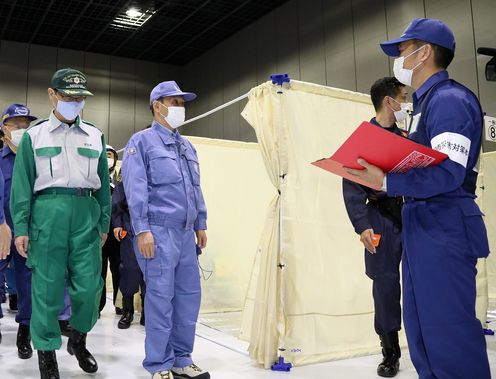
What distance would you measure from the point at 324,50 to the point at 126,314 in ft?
16.2

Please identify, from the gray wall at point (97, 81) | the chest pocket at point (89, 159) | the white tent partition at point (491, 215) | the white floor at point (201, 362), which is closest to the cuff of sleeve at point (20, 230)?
the chest pocket at point (89, 159)

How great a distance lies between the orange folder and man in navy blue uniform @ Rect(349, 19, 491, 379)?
23 millimetres

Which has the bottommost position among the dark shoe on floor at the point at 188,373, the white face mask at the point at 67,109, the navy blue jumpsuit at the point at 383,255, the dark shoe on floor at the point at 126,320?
the dark shoe on floor at the point at 188,373

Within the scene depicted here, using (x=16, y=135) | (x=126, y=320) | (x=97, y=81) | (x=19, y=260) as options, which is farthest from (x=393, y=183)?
(x=97, y=81)

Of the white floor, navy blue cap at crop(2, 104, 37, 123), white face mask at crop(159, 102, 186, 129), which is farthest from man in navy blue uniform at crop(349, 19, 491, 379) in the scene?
navy blue cap at crop(2, 104, 37, 123)

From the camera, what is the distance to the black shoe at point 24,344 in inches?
110

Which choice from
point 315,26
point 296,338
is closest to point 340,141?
point 296,338

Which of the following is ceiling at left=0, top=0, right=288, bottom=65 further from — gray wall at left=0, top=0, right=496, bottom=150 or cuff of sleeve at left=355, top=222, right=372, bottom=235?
cuff of sleeve at left=355, top=222, right=372, bottom=235

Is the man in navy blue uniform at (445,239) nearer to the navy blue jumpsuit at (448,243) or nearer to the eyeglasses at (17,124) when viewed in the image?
the navy blue jumpsuit at (448,243)

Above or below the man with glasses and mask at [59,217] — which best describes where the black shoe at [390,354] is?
below

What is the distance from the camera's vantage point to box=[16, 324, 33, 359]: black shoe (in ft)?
9.16

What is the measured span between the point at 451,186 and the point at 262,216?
3655 mm

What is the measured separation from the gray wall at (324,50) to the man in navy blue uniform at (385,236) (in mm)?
3123

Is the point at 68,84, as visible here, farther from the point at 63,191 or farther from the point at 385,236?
the point at 385,236
